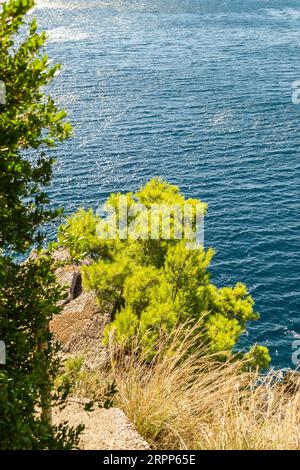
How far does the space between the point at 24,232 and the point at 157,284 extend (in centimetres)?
1466

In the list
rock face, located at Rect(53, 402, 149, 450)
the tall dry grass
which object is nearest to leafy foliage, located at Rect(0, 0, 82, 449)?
rock face, located at Rect(53, 402, 149, 450)

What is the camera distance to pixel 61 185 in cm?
4916

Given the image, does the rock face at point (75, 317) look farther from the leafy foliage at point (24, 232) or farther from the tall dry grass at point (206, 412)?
the leafy foliage at point (24, 232)

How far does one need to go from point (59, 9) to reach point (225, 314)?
119 m

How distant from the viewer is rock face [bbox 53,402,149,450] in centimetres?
947

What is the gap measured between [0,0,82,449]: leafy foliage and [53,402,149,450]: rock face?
244cm

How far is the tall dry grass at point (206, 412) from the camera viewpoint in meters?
8.03

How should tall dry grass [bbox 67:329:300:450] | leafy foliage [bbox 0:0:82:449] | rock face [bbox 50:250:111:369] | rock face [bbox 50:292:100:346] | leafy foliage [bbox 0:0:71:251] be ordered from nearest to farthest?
leafy foliage [bbox 0:0:82:449]
leafy foliage [bbox 0:0:71:251]
tall dry grass [bbox 67:329:300:450]
rock face [bbox 50:250:111:369]
rock face [bbox 50:292:100:346]

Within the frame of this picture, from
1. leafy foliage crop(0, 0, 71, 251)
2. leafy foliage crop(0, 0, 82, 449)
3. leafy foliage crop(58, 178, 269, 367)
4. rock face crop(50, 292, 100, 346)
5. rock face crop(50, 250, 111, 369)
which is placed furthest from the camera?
rock face crop(50, 292, 100, 346)

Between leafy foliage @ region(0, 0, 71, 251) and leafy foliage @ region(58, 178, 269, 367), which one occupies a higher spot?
leafy foliage @ region(0, 0, 71, 251)

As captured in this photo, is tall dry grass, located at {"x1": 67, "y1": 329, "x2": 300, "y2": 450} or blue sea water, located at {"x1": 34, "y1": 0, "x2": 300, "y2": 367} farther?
blue sea water, located at {"x1": 34, "y1": 0, "x2": 300, "y2": 367}

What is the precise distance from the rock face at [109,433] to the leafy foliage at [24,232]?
8.00 feet

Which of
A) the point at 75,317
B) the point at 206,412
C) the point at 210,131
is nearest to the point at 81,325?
the point at 75,317

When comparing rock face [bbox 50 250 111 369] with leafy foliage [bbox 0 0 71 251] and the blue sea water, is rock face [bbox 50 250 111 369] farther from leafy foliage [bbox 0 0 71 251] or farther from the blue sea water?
the blue sea water
